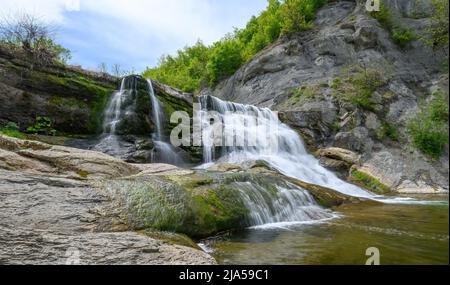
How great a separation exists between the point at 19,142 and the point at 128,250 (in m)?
5.88

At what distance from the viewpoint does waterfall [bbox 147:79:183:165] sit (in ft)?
48.4

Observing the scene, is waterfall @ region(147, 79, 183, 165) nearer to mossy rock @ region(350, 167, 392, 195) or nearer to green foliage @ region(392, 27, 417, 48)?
mossy rock @ region(350, 167, 392, 195)

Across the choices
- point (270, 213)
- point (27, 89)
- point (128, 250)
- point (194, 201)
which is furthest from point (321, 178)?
point (27, 89)

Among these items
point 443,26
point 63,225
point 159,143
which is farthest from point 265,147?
point 443,26

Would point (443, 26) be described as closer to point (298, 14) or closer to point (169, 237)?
point (169, 237)

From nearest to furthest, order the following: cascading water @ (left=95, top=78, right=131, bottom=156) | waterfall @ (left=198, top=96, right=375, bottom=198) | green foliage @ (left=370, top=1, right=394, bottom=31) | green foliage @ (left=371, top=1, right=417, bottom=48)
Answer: cascading water @ (left=95, top=78, right=131, bottom=156)
waterfall @ (left=198, top=96, right=375, bottom=198)
green foliage @ (left=371, top=1, right=417, bottom=48)
green foliage @ (left=370, top=1, right=394, bottom=31)

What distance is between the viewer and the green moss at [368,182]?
15.6 metres

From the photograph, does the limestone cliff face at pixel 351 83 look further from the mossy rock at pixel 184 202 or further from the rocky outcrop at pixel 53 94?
the rocky outcrop at pixel 53 94

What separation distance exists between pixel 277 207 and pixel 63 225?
5.11 m

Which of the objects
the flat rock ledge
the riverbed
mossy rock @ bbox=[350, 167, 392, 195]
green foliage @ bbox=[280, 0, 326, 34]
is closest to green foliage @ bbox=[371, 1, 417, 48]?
green foliage @ bbox=[280, 0, 326, 34]

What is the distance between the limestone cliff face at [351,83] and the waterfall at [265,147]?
189 cm

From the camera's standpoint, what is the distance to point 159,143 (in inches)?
606

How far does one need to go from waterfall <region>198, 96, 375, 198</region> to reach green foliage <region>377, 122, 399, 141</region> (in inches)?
198
